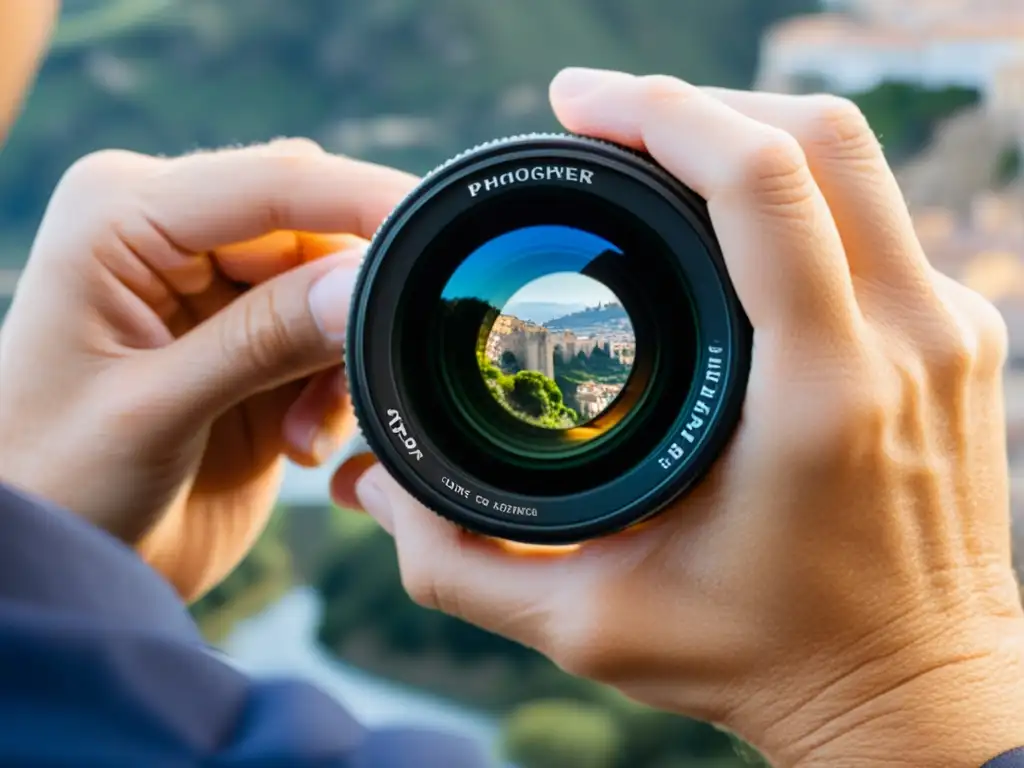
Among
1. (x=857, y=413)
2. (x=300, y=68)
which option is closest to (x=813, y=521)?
(x=857, y=413)

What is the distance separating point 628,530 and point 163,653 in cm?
27

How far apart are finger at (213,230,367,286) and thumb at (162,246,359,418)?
0.19ft

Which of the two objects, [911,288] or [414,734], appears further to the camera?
[911,288]

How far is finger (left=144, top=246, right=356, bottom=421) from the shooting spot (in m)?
0.72

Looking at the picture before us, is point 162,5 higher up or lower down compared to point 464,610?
higher up

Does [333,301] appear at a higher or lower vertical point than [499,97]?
lower

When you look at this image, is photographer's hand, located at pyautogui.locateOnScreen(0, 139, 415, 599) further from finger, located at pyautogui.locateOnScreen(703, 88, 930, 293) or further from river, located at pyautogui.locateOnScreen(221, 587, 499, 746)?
river, located at pyautogui.locateOnScreen(221, 587, 499, 746)

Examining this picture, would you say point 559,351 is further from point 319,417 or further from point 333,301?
point 319,417

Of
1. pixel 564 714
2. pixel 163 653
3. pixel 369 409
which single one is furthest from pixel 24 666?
pixel 564 714

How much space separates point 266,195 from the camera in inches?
29.3

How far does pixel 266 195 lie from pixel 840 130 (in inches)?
13.3

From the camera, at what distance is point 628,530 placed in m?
0.60

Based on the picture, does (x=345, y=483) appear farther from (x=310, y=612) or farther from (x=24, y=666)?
(x=310, y=612)

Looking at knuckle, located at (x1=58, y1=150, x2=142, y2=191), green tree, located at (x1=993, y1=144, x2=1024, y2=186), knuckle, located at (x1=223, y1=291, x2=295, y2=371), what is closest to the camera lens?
knuckle, located at (x1=223, y1=291, x2=295, y2=371)
